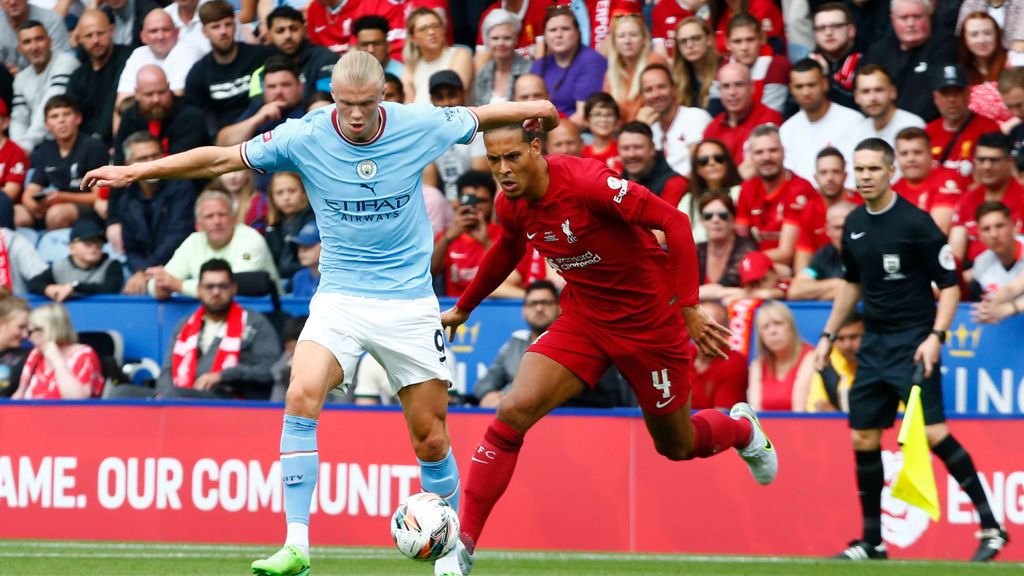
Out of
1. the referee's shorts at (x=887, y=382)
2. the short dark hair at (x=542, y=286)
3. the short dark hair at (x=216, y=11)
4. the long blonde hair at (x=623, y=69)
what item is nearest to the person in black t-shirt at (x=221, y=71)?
the short dark hair at (x=216, y=11)

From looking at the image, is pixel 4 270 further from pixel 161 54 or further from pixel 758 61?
pixel 758 61

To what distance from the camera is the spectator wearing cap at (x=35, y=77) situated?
16.0 metres

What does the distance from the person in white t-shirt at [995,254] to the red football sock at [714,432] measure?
303cm

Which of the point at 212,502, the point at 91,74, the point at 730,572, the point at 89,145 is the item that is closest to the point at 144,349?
the point at 212,502

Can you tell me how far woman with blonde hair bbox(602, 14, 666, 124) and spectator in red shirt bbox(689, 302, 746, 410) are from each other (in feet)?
9.30

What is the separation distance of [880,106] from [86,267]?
20.9 feet

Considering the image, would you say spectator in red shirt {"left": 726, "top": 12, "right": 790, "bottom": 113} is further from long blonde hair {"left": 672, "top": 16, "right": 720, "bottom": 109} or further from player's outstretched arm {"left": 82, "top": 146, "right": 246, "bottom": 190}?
player's outstretched arm {"left": 82, "top": 146, "right": 246, "bottom": 190}

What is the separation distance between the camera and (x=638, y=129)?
12578mm

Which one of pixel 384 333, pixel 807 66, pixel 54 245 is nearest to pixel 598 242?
pixel 384 333

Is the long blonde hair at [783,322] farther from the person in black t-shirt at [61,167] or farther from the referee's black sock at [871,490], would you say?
the person in black t-shirt at [61,167]

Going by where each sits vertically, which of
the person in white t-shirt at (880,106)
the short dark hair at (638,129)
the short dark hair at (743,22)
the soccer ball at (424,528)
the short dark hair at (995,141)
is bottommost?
the soccer ball at (424,528)

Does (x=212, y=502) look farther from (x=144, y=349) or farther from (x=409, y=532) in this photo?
(x=409, y=532)

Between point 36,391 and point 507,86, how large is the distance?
182 inches

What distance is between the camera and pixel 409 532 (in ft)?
23.5
